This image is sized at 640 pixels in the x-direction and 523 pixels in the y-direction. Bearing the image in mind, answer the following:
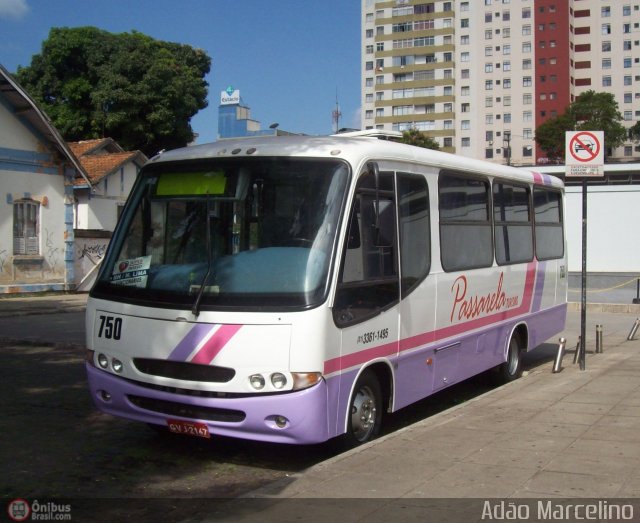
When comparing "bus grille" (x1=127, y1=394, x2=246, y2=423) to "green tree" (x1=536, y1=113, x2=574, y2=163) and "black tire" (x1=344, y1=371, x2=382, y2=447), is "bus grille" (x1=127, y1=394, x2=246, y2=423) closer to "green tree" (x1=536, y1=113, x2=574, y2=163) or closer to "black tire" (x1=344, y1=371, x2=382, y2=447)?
"black tire" (x1=344, y1=371, x2=382, y2=447)

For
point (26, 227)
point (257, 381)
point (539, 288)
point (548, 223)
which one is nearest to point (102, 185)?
point (26, 227)

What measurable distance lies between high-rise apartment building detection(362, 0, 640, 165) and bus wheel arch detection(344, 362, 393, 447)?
315ft

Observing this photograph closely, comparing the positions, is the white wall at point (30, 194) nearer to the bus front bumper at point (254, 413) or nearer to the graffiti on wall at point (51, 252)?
the graffiti on wall at point (51, 252)

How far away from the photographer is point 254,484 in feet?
20.0

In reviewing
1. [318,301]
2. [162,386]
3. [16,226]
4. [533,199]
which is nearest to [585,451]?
[318,301]

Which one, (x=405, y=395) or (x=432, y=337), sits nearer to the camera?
(x=405, y=395)

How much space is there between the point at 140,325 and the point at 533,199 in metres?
6.94

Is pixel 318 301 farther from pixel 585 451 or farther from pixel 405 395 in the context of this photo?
pixel 585 451

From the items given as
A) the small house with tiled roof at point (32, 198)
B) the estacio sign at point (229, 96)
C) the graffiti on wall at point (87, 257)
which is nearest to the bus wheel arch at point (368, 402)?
the small house with tiled roof at point (32, 198)

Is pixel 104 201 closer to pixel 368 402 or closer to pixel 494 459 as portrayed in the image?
pixel 368 402

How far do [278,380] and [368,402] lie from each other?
1225mm

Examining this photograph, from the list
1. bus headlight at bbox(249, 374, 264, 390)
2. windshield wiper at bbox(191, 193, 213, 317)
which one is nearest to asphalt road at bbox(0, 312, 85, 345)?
windshield wiper at bbox(191, 193, 213, 317)

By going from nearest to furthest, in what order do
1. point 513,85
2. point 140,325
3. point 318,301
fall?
point 318,301
point 140,325
point 513,85

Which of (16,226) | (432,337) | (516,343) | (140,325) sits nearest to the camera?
(140,325)
